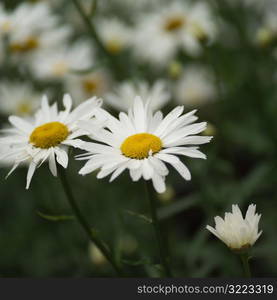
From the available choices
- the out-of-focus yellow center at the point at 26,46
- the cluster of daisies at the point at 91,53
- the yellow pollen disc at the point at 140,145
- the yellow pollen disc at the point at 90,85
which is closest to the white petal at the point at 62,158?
the yellow pollen disc at the point at 140,145

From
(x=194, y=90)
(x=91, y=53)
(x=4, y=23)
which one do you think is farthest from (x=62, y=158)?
(x=91, y=53)

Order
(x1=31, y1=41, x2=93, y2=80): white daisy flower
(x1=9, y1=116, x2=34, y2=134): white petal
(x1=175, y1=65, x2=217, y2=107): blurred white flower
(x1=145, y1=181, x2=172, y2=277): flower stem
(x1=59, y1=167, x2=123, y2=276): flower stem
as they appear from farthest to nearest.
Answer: (x1=31, y1=41, x2=93, y2=80): white daisy flower → (x1=175, y1=65, x2=217, y2=107): blurred white flower → (x1=9, y1=116, x2=34, y2=134): white petal → (x1=59, y1=167, x2=123, y2=276): flower stem → (x1=145, y1=181, x2=172, y2=277): flower stem

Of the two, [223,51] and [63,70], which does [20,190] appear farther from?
[223,51]

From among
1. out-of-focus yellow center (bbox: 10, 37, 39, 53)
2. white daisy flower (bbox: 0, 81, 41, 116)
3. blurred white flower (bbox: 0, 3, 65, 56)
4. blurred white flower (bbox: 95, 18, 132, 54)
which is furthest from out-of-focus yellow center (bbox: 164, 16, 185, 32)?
white daisy flower (bbox: 0, 81, 41, 116)

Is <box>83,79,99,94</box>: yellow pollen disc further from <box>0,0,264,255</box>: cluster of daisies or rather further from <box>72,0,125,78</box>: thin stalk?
<box>72,0,125,78</box>: thin stalk

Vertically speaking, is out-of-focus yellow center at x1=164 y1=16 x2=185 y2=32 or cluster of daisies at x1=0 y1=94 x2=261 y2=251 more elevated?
out-of-focus yellow center at x1=164 y1=16 x2=185 y2=32

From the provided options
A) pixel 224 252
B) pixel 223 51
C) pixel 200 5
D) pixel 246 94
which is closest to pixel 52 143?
pixel 224 252
